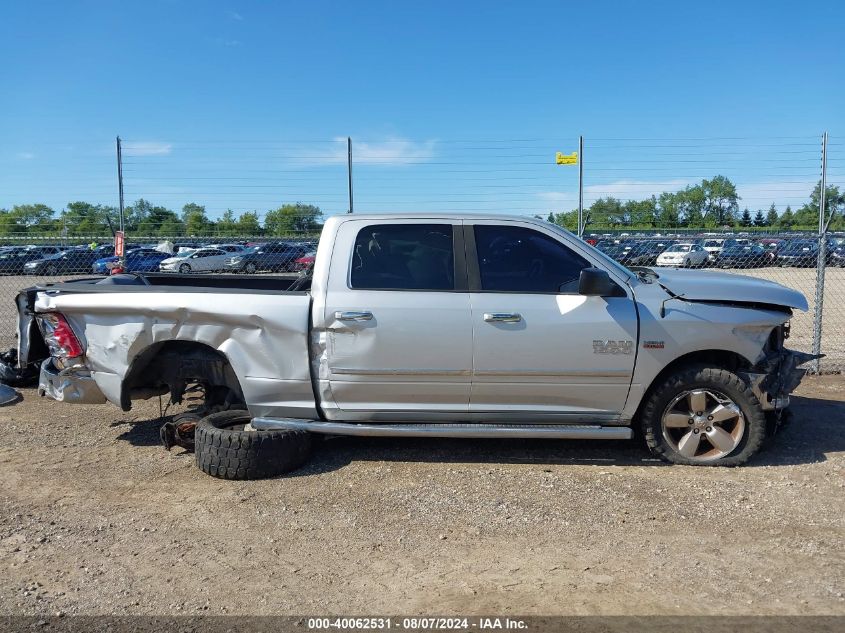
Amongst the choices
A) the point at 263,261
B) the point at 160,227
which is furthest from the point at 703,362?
the point at 263,261

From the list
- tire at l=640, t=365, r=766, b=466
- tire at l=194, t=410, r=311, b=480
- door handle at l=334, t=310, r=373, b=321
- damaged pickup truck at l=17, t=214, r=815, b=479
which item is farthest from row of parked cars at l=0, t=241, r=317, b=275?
tire at l=640, t=365, r=766, b=466

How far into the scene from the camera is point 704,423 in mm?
5035

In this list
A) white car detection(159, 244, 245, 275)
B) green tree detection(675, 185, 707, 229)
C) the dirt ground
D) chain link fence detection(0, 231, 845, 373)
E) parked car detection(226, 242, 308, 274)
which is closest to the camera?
the dirt ground

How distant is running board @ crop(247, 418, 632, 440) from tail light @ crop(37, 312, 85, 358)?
144cm

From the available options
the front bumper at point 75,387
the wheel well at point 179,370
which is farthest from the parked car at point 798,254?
the front bumper at point 75,387

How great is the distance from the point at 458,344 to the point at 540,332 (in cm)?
57

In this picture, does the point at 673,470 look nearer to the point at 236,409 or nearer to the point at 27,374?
the point at 236,409

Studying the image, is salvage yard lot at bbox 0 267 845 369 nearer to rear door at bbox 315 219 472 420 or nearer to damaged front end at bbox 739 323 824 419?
damaged front end at bbox 739 323 824 419

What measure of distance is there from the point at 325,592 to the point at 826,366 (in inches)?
292

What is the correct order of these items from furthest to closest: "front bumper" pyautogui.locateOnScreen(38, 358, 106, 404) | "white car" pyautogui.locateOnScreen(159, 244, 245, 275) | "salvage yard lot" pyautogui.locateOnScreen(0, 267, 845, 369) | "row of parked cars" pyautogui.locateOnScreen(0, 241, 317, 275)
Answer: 1. "white car" pyautogui.locateOnScreen(159, 244, 245, 275)
2. "row of parked cars" pyautogui.locateOnScreen(0, 241, 317, 275)
3. "salvage yard lot" pyautogui.locateOnScreen(0, 267, 845, 369)
4. "front bumper" pyautogui.locateOnScreen(38, 358, 106, 404)

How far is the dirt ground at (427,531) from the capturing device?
11.1 ft

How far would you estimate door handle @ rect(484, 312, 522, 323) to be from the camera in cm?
482

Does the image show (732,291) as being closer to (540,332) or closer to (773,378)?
(773,378)

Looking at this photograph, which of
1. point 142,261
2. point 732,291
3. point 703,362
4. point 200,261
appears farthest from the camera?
point 200,261
